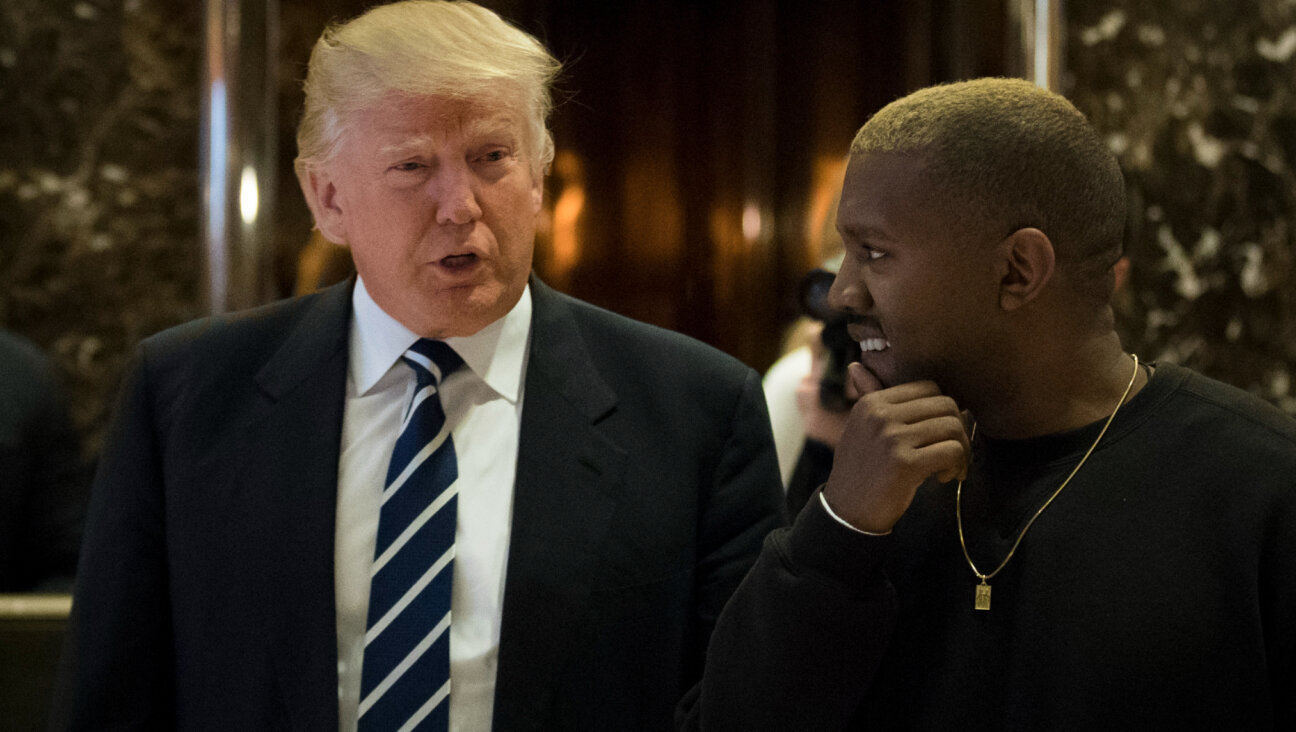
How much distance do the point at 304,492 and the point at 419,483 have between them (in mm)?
147

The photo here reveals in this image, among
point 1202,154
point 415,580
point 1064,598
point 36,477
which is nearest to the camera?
point 1064,598

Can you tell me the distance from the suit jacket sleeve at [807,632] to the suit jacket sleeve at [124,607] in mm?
743

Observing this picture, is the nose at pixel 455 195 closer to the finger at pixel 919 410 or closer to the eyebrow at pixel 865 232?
the eyebrow at pixel 865 232

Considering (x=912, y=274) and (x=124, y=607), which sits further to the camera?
(x=124, y=607)

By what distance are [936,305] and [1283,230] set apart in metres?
2.34

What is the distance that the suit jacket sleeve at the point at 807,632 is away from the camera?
109cm

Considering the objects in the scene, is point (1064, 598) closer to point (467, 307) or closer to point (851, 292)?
point (851, 292)

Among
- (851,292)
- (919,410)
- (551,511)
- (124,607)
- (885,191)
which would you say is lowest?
(124,607)

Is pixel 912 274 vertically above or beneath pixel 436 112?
beneath

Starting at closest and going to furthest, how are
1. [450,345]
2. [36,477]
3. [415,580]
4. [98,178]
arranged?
[415,580] → [450,345] → [36,477] → [98,178]

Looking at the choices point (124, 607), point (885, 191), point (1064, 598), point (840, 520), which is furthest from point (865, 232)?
point (124, 607)

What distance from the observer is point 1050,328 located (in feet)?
3.66

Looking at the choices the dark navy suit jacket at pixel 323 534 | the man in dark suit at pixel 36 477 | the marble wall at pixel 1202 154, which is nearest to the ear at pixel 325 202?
the dark navy suit jacket at pixel 323 534

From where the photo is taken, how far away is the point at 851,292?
1.16 m
